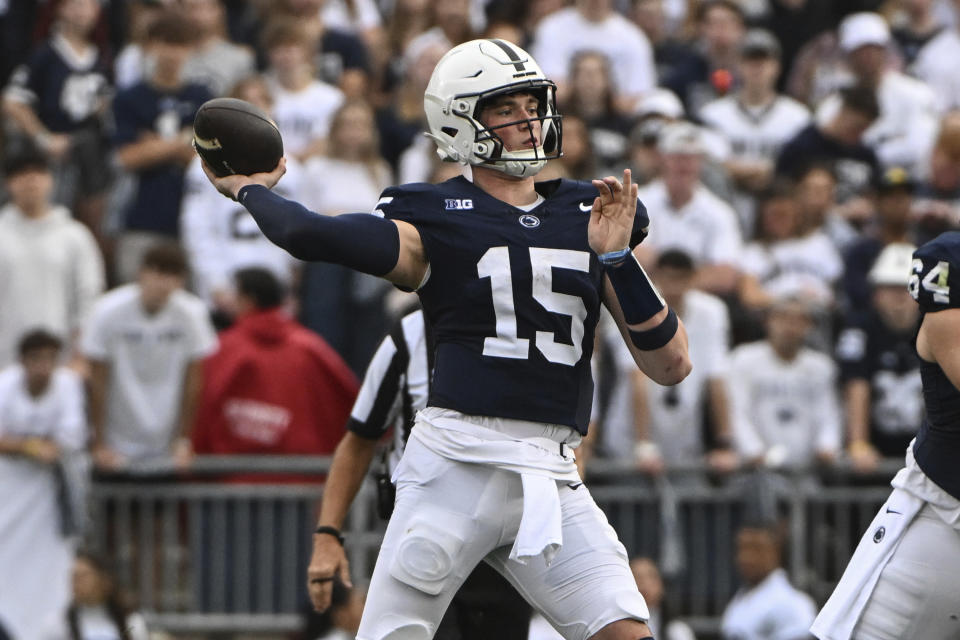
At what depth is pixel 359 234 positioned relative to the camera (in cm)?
523

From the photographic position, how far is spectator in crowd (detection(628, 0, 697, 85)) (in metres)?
13.5

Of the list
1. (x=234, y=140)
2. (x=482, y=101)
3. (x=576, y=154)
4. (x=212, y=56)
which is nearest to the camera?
(x=234, y=140)

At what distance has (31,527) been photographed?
10031mm

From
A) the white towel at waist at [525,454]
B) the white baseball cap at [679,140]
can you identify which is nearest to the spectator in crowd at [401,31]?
the white baseball cap at [679,140]

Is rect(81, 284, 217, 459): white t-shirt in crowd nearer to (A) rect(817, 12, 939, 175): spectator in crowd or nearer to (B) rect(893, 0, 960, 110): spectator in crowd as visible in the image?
(A) rect(817, 12, 939, 175): spectator in crowd

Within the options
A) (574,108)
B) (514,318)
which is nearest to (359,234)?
(514,318)

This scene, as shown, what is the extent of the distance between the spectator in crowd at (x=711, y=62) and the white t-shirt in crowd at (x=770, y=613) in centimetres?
410

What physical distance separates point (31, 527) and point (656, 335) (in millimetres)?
5585

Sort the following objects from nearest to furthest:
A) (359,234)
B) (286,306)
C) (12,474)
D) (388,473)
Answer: (359,234), (388,473), (12,474), (286,306)

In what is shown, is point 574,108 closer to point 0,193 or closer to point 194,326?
point 194,326

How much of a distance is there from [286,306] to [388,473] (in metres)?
4.98

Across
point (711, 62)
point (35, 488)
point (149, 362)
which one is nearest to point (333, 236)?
point (35, 488)

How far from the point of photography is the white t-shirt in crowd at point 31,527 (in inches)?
393

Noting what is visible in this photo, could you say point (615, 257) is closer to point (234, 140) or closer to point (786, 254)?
point (234, 140)
